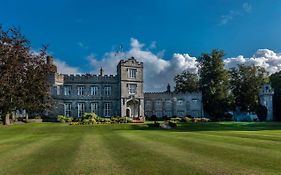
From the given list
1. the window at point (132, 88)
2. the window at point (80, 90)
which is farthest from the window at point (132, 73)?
the window at point (80, 90)

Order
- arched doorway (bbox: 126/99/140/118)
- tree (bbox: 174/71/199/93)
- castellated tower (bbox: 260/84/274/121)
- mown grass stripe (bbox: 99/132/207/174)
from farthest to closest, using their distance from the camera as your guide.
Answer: tree (bbox: 174/71/199/93), castellated tower (bbox: 260/84/274/121), arched doorway (bbox: 126/99/140/118), mown grass stripe (bbox: 99/132/207/174)

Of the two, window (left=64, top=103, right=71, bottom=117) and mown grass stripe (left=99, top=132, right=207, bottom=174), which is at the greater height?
window (left=64, top=103, right=71, bottom=117)

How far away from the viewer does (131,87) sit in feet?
238

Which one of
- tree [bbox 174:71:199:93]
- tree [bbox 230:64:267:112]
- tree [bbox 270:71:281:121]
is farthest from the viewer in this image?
tree [bbox 174:71:199:93]

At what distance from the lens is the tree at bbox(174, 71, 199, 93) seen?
89125 millimetres

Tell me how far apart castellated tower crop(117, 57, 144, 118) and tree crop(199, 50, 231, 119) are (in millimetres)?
15440

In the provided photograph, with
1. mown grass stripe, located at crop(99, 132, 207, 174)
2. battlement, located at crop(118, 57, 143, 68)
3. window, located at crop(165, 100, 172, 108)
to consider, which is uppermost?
battlement, located at crop(118, 57, 143, 68)

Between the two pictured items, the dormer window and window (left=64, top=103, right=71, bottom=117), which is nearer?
window (left=64, top=103, right=71, bottom=117)

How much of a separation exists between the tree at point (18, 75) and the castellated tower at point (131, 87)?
2401 centimetres

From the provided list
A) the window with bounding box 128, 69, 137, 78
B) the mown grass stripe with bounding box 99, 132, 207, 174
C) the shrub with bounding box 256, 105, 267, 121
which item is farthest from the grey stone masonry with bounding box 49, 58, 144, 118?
the mown grass stripe with bounding box 99, 132, 207, 174

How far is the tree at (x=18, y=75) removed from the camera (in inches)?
1716

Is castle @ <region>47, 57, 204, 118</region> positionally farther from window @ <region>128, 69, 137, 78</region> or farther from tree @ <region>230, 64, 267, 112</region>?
tree @ <region>230, 64, 267, 112</region>

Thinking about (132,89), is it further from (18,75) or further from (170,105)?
(18,75)

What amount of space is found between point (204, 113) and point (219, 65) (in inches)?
431
